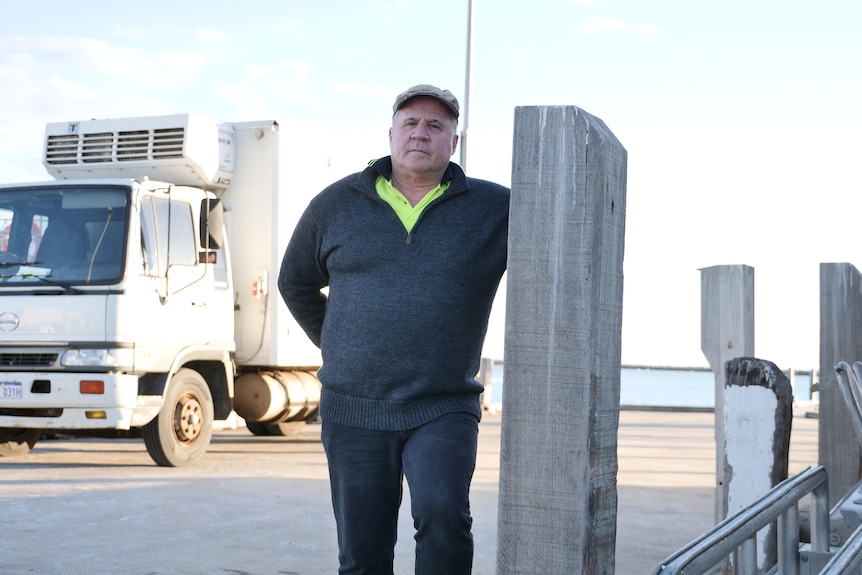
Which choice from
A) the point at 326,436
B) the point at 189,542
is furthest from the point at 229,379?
the point at 326,436

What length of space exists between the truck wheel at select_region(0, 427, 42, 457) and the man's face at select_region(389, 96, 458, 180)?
29.7 ft

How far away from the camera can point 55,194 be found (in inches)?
420

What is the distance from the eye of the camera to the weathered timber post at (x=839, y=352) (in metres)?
7.20

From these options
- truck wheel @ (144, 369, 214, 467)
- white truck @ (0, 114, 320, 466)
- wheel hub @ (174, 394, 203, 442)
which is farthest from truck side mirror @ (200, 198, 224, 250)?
wheel hub @ (174, 394, 203, 442)

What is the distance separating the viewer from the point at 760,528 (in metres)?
2.93

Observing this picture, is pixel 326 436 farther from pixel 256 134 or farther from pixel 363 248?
pixel 256 134

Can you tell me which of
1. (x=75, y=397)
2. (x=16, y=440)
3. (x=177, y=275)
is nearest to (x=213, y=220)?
(x=177, y=275)

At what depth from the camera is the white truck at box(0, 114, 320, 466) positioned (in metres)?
10.2

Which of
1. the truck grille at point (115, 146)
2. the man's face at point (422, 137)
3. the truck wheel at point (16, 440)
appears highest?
the truck grille at point (115, 146)

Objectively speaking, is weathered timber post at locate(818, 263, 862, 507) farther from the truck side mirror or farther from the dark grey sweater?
the truck side mirror

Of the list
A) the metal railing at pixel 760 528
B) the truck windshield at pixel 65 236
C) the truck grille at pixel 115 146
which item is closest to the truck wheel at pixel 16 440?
the truck windshield at pixel 65 236

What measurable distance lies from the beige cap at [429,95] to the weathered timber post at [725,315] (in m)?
3.18

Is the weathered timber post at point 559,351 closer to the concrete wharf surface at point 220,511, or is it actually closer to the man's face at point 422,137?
the man's face at point 422,137

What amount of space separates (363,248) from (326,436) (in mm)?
616
